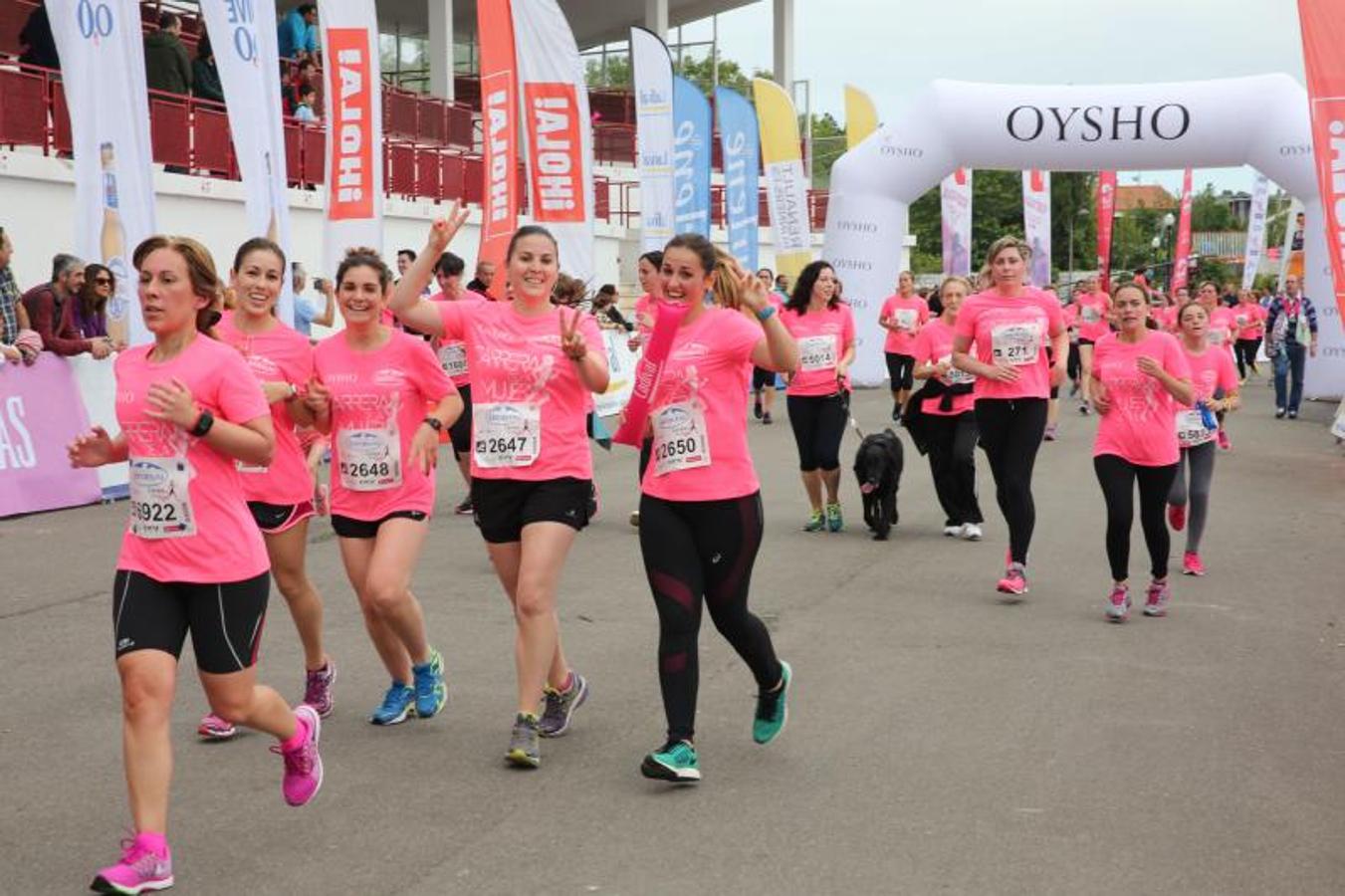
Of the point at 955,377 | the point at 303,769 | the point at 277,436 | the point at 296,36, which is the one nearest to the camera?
the point at 303,769

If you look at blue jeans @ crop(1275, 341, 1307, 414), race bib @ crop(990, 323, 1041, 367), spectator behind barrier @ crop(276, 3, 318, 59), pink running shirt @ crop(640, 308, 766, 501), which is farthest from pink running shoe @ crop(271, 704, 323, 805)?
blue jeans @ crop(1275, 341, 1307, 414)

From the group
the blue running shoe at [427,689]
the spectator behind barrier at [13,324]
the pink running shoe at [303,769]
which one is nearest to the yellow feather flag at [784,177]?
the spectator behind barrier at [13,324]

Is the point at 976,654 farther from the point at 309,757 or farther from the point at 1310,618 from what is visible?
the point at 309,757

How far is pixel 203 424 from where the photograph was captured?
4.62 metres

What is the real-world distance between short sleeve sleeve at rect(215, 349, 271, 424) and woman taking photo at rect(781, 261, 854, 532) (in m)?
7.60

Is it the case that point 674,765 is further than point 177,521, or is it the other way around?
point 674,765

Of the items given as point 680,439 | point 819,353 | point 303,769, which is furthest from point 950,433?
point 303,769

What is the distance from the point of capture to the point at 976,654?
804cm

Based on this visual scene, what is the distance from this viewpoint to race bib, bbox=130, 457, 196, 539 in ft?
15.5

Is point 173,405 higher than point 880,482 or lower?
higher

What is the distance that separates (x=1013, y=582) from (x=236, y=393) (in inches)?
231

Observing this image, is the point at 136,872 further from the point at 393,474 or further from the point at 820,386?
the point at 820,386

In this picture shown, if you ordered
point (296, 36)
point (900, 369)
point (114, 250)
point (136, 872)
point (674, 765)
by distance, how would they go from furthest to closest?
point (296, 36) < point (900, 369) < point (114, 250) < point (674, 765) < point (136, 872)

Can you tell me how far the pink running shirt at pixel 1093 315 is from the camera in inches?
897
